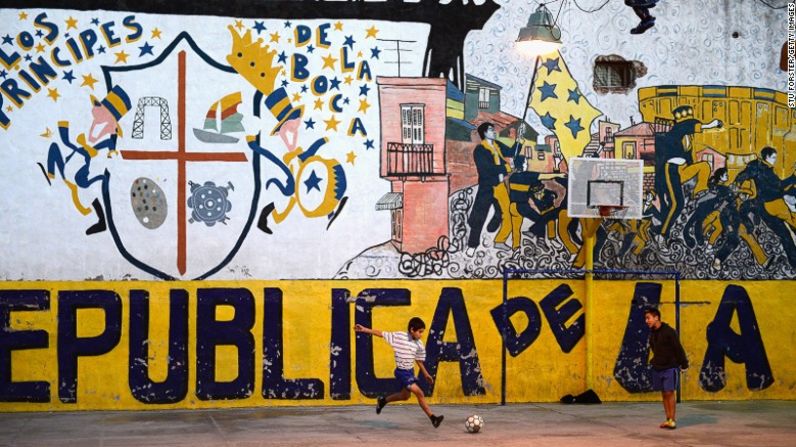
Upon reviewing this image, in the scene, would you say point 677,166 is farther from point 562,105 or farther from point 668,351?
point 668,351

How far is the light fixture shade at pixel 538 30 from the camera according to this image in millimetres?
16750

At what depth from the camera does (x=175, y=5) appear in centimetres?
1723

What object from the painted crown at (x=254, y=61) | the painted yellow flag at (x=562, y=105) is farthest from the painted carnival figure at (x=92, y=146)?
the painted yellow flag at (x=562, y=105)

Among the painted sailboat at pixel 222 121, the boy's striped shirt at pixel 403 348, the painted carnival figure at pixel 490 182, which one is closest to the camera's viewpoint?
the boy's striped shirt at pixel 403 348

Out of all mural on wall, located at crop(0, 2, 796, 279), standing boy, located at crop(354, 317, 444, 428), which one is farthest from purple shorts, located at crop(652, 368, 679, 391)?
mural on wall, located at crop(0, 2, 796, 279)

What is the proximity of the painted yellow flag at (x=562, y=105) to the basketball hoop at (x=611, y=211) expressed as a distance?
1043mm

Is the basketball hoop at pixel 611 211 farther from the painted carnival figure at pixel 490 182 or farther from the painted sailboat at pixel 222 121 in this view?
the painted sailboat at pixel 222 121

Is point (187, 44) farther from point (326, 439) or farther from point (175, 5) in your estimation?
point (326, 439)

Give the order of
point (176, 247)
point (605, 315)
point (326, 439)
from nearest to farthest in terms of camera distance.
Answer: point (326, 439) < point (176, 247) < point (605, 315)

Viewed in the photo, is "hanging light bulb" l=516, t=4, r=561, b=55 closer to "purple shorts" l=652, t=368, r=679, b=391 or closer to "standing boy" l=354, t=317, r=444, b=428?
"standing boy" l=354, t=317, r=444, b=428

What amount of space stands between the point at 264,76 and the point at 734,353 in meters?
8.65

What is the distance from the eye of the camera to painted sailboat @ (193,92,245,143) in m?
17.2

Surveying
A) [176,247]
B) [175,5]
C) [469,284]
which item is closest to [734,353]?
[469,284]

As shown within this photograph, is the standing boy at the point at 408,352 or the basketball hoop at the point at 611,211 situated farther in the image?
the basketball hoop at the point at 611,211
